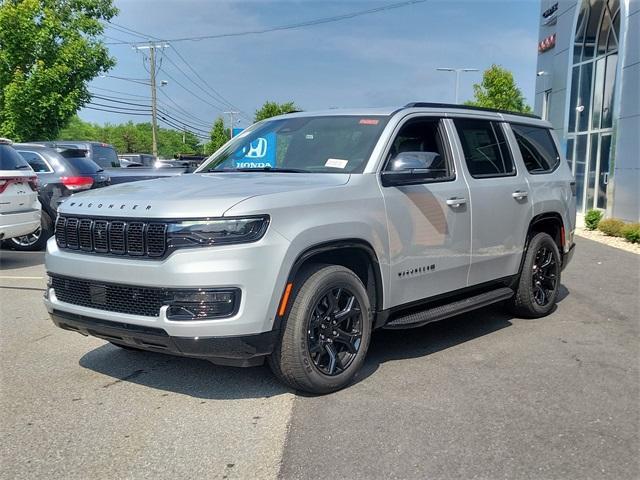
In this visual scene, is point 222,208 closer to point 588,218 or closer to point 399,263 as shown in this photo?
point 399,263

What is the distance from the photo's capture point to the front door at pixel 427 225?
4.52 metres

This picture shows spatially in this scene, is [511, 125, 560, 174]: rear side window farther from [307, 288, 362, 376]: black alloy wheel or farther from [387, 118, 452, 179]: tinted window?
[307, 288, 362, 376]: black alloy wheel

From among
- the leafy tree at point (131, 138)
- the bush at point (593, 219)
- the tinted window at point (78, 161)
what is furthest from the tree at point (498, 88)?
the leafy tree at point (131, 138)

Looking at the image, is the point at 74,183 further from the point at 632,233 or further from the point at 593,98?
the point at 593,98

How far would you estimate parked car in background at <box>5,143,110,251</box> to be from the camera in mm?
10492

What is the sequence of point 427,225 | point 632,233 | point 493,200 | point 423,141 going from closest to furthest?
point 427,225 < point 423,141 < point 493,200 < point 632,233

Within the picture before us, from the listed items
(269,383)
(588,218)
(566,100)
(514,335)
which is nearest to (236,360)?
(269,383)

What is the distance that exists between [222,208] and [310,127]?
1.73m

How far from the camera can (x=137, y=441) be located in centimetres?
343

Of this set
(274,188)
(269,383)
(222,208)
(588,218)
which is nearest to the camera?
(222,208)

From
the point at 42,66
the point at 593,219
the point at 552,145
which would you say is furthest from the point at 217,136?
the point at 552,145

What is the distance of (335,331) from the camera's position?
4.17 m

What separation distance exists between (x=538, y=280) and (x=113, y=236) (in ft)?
14.0

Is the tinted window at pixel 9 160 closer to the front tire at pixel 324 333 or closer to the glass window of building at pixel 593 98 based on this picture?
the front tire at pixel 324 333
